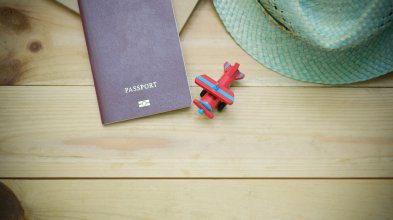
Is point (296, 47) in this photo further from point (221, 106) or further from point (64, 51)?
point (64, 51)

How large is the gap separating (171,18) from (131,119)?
0.17 m

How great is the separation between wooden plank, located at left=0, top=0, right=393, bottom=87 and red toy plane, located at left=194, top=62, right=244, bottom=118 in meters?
0.04

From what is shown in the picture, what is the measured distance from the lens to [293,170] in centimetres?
51

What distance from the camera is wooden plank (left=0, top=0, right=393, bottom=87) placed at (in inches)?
20.1

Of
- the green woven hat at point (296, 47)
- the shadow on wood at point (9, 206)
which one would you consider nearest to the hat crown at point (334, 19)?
the green woven hat at point (296, 47)

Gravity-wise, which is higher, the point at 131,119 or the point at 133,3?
the point at 133,3

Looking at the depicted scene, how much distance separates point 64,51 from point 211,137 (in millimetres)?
277

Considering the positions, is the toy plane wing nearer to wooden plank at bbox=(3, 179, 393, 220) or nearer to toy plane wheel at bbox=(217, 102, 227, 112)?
toy plane wheel at bbox=(217, 102, 227, 112)

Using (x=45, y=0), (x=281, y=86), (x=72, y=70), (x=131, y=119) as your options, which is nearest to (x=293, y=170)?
(x=281, y=86)

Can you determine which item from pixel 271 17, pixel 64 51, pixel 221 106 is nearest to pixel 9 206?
pixel 64 51

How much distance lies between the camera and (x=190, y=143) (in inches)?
19.9

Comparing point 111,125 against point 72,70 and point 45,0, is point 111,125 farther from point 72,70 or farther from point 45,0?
point 45,0

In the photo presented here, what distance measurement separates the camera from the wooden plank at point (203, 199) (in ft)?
1.61

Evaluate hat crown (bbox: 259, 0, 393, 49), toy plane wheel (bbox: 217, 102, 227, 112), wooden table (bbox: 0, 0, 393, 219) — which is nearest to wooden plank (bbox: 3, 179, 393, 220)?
wooden table (bbox: 0, 0, 393, 219)
